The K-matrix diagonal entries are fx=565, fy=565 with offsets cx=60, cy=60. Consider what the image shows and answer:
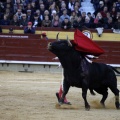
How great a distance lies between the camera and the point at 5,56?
1761cm

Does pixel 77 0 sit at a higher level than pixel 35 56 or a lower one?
higher

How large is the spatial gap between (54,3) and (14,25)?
1.43 metres

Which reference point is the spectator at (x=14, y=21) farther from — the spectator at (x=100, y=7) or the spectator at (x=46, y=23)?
the spectator at (x=100, y=7)

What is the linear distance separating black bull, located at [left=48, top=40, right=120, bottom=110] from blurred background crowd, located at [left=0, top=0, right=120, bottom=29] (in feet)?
23.3

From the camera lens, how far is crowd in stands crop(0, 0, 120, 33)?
17.0m

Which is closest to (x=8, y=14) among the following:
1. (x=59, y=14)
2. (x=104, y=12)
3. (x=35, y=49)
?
(x=35, y=49)

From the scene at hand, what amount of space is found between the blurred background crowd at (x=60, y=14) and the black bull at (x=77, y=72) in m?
7.11

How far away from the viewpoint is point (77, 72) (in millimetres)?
9453

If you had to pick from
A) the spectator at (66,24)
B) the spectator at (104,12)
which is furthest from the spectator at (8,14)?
the spectator at (104,12)

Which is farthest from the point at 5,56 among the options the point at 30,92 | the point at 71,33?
the point at 30,92

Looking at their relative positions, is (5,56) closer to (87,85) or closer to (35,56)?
(35,56)

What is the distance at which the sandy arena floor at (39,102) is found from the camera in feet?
27.8

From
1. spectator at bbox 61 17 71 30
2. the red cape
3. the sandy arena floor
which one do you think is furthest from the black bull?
spectator at bbox 61 17 71 30

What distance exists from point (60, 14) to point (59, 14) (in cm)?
3
